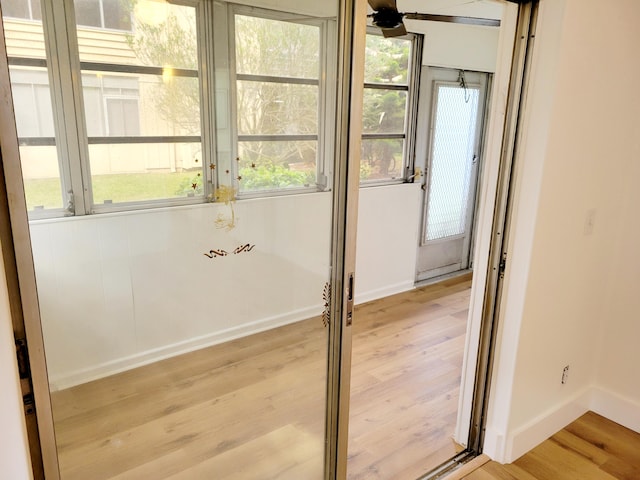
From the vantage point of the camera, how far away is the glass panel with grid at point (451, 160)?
4543 mm

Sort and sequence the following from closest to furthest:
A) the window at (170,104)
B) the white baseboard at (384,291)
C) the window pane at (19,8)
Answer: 1. the window pane at (19,8)
2. the window at (170,104)
3. the white baseboard at (384,291)

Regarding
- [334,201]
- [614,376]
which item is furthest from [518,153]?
[614,376]

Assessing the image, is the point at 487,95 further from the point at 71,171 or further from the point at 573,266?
the point at 71,171

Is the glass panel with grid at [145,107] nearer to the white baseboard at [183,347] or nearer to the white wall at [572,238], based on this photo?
the white baseboard at [183,347]

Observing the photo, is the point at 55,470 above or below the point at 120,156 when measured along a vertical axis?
below

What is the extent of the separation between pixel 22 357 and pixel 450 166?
4.34 metres

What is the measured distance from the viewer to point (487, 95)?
4.80 metres

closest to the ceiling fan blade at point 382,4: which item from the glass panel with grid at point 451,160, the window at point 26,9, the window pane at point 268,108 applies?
the window pane at point 268,108

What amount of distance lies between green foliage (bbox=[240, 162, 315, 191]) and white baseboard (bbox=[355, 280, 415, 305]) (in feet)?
5.15

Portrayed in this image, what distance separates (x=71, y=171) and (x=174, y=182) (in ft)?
1.87

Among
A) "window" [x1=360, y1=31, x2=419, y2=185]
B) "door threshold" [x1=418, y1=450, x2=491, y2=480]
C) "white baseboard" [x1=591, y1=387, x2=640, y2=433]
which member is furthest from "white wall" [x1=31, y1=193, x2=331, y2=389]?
"white baseboard" [x1=591, y1=387, x2=640, y2=433]

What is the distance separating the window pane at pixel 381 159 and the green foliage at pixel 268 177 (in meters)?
1.16

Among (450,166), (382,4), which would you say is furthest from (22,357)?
(450,166)

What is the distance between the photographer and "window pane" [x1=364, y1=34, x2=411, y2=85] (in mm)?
3896
